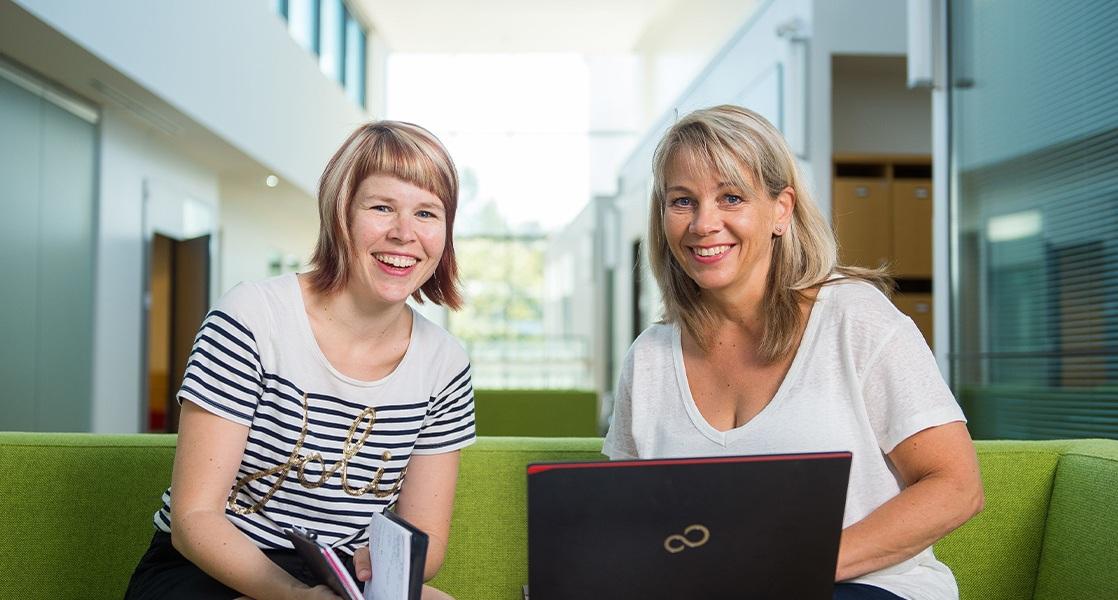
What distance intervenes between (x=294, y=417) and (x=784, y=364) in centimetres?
82

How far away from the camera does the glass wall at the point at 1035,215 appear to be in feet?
10.5

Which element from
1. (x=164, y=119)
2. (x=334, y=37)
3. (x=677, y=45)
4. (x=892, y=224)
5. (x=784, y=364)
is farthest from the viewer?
(x=677, y=45)

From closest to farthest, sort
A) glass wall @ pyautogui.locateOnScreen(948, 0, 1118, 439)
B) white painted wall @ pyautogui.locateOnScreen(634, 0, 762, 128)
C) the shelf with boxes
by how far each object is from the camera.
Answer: glass wall @ pyautogui.locateOnScreen(948, 0, 1118, 439), the shelf with boxes, white painted wall @ pyautogui.locateOnScreen(634, 0, 762, 128)

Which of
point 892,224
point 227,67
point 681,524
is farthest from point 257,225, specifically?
point 681,524

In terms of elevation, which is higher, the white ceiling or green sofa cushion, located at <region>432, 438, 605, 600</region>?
the white ceiling

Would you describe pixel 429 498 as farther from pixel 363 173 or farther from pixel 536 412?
pixel 536 412

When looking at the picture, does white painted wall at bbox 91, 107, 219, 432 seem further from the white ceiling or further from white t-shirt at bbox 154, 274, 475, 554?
the white ceiling

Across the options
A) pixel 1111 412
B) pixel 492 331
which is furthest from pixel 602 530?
pixel 492 331

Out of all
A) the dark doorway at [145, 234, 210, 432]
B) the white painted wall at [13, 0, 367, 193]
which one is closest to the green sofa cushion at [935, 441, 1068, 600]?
the white painted wall at [13, 0, 367, 193]

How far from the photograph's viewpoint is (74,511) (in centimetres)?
197

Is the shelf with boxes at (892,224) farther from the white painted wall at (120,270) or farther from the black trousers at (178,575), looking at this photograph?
the black trousers at (178,575)

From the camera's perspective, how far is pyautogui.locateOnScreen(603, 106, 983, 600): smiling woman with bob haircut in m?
1.48

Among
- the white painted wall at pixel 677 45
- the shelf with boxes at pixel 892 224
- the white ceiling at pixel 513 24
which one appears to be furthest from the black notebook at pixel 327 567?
the white ceiling at pixel 513 24

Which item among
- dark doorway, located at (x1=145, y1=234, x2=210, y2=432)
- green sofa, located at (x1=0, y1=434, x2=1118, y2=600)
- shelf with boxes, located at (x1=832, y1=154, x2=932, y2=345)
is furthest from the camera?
dark doorway, located at (x1=145, y1=234, x2=210, y2=432)
